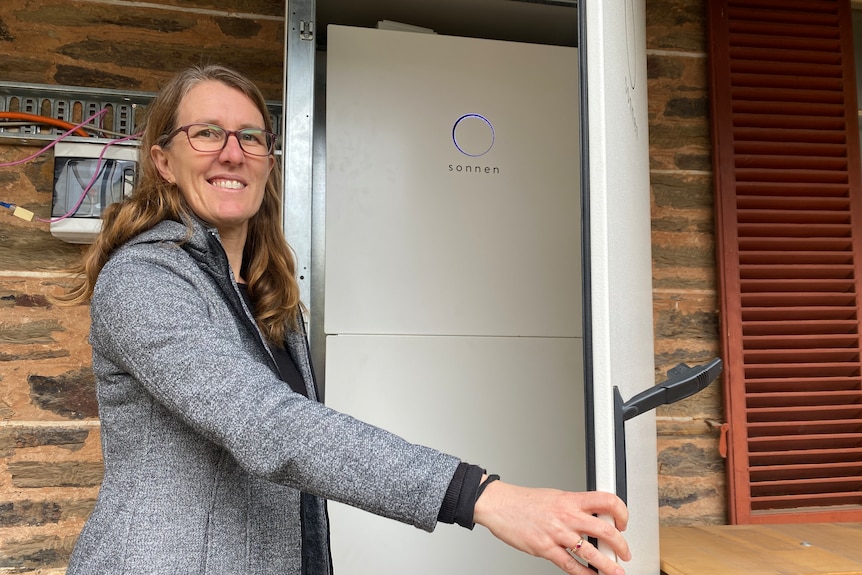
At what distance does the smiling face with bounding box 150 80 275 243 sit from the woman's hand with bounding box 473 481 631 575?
63 centimetres

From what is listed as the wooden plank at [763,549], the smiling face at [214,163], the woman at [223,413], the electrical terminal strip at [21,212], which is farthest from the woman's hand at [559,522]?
the electrical terminal strip at [21,212]

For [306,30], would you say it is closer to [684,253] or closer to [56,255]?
[56,255]

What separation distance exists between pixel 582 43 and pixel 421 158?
84 centimetres

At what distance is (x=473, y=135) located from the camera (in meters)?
1.65

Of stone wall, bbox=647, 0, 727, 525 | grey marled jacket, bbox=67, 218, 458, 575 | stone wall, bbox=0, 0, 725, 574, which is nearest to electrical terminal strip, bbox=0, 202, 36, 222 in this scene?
stone wall, bbox=0, 0, 725, 574

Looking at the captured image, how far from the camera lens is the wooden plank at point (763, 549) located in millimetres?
1424

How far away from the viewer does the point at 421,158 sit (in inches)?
63.5

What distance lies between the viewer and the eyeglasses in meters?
1.07

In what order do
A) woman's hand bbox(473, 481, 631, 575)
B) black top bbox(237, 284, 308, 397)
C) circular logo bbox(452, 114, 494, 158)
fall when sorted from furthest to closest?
circular logo bbox(452, 114, 494, 158) → black top bbox(237, 284, 308, 397) → woman's hand bbox(473, 481, 631, 575)

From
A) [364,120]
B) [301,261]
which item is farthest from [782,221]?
[301,261]

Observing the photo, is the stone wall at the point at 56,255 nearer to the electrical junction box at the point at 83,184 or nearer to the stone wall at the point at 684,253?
the electrical junction box at the point at 83,184

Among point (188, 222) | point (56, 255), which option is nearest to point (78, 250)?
point (56, 255)

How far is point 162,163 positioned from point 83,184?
66 cm

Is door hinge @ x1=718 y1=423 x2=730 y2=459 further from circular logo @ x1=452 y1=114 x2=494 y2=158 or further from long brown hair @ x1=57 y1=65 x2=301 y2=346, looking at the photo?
long brown hair @ x1=57 y1=65 x2=301 y2=346
